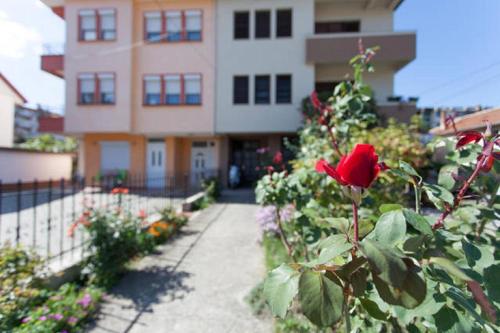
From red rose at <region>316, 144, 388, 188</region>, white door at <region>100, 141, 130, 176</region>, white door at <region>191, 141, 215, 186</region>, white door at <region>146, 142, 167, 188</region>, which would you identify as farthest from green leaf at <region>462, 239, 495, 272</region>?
white door at <region>100, 141, 130, 176</region>

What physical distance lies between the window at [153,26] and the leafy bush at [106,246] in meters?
13.2

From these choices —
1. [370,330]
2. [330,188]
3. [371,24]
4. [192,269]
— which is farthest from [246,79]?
[370,330]

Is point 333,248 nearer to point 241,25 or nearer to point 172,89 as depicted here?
point 172,89

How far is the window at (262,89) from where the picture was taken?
1391 centimetres

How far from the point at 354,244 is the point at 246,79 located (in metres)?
14.0

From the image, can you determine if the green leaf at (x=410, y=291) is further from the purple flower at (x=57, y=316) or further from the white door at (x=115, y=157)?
the white door at (x=115, y=157)

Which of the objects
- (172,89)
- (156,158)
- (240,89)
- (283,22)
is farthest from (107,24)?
(283,22)

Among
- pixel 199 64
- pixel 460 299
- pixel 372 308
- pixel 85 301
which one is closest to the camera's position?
pixel 460 299

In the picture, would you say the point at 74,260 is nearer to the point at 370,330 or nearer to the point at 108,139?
the point at 370,330

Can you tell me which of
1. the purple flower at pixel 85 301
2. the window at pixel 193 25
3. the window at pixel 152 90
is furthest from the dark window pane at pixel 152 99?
the purple flower at pixel 85 301

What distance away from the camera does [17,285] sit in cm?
251

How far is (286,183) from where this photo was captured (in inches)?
80.0

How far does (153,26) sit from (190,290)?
14619 millimetres

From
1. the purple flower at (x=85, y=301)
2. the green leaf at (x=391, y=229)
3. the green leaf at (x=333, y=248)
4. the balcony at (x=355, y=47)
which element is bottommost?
the purple flower at (x=85, y=301)
